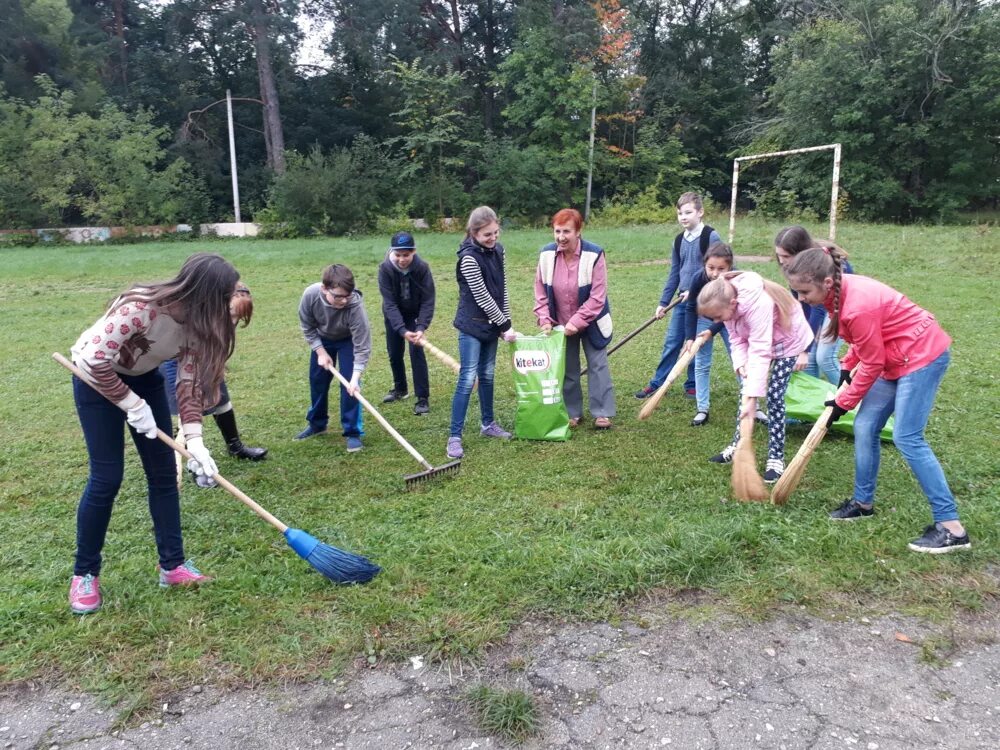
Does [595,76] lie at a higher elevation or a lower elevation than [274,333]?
higher

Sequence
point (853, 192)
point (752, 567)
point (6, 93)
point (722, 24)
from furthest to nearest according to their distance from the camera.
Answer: point (722, 24)
point (6, 93)
point (853, 192)
point (752, 567)

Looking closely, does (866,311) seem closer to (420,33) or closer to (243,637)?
(243,637)

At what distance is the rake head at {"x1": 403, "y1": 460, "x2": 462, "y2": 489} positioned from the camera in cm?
466

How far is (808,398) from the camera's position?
5.45 metres

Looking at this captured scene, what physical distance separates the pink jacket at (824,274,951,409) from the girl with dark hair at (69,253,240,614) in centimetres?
295

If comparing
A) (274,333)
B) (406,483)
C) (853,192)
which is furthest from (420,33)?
(406,483)

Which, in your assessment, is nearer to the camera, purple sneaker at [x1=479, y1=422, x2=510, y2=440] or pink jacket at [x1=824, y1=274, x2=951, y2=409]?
pink jacket at [x1=824, y1=274, x2=951, y2=409]

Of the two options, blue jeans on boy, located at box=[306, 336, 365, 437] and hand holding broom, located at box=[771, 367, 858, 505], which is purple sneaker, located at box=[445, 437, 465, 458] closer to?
blue jeans on boy, located at box=[306, 336, 365, 437]

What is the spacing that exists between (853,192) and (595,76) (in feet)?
45.3

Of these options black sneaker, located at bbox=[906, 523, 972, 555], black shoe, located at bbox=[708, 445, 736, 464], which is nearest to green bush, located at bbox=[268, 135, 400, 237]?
black shoe, located at bbox=[708, 445, 736, 464]

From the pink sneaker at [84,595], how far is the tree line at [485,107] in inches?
1029

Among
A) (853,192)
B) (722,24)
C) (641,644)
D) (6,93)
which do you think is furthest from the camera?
(722,24)

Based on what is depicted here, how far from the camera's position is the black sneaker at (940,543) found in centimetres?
347

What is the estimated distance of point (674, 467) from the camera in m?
4.82
